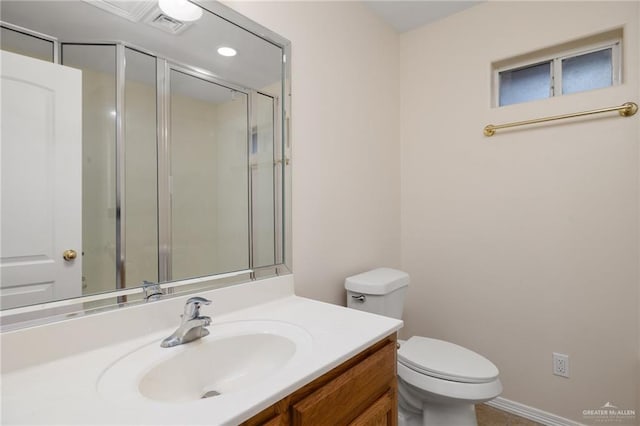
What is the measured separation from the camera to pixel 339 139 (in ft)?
5.47

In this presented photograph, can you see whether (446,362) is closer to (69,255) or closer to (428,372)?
(428,372)

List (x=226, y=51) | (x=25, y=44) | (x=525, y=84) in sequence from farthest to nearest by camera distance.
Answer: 1. (x=525, y=84)
2. (x=226, y=51)
3. (x=25, y=44)

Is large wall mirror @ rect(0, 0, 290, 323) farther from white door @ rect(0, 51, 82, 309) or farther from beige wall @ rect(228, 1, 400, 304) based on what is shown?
beige wall @ rect(228, 1, 400, 304)

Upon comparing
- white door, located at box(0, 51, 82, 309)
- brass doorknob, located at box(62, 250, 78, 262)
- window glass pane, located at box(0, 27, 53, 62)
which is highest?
window glass pane, located at box(0, 27, 53, 62)

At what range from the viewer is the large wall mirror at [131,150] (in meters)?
0.75

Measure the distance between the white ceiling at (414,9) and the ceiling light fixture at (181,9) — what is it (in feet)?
3.78

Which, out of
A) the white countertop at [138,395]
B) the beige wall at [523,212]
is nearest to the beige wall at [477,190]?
the beige wall at [523,212]

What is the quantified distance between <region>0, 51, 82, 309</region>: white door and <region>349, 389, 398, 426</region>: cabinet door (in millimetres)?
814

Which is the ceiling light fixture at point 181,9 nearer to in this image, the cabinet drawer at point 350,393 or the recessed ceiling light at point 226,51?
the recessed ceiling light at point 226,51

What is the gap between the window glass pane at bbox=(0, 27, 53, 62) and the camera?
727 millimetres

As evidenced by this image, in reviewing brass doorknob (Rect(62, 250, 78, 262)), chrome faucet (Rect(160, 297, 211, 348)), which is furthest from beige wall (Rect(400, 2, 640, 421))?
brass doorknob (Rect(62, 250, 78, 262))

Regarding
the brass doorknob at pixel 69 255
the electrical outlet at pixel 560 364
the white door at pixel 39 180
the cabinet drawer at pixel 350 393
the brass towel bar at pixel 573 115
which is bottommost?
the electrical outlet at pixel 560 364

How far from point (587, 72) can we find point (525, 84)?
27 centimetres

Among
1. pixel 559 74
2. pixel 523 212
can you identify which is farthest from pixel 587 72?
pixel 523 212
